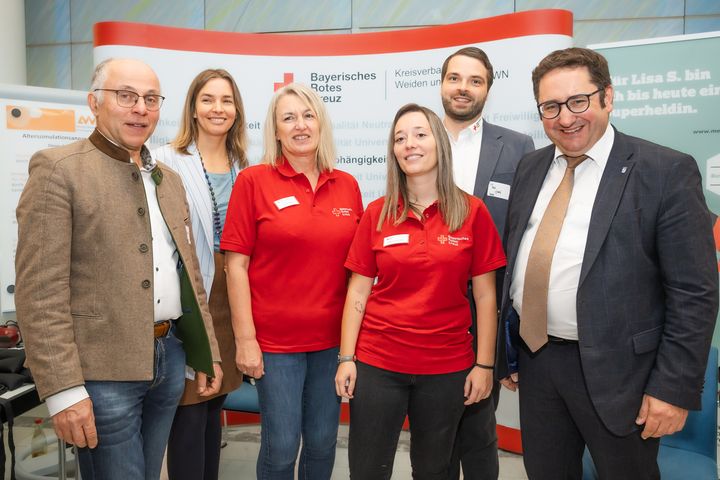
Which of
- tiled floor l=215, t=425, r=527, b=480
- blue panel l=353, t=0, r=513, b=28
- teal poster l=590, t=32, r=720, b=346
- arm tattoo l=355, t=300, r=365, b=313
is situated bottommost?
tiled floor l=215, t=425, r=527, b=480

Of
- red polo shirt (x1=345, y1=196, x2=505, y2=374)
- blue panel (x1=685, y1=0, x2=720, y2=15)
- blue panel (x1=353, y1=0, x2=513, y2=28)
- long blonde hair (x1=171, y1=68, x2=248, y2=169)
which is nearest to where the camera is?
red polo shirt (x1=345, y1=196, x2=505, y2=374)

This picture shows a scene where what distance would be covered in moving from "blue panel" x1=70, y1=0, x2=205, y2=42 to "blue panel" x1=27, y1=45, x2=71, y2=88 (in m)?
0.19

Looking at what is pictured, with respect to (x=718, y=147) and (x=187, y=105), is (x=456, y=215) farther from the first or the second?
(x=718, y=147)

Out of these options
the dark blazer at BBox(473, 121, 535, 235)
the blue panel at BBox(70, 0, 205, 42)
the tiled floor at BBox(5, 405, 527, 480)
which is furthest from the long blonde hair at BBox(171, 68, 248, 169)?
the blue panel at BBox(70, 0, 205, 42)

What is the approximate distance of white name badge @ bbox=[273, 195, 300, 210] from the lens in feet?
6.22

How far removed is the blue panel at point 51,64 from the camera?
5031 mm

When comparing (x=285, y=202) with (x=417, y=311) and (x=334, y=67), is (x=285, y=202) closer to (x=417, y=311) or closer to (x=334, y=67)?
(x=417, y=311)

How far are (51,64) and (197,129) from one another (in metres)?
3.71

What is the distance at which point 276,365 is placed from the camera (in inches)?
74.8

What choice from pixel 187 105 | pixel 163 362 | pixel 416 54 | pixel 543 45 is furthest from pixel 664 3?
pixel 163 362

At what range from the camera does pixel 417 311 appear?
1.74 meters

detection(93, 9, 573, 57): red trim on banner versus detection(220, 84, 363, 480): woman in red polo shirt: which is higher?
detection(93, 9, 573, 57): red trim on banner

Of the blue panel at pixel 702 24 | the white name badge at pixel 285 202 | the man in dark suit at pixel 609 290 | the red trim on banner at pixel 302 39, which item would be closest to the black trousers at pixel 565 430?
the man in dark suit at pixel 609 290

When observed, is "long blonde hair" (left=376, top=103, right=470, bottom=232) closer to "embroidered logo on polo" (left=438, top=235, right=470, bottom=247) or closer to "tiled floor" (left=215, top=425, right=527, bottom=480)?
"embroidered logo on polo" (left=438, top=235, right=470, bottom=247)
